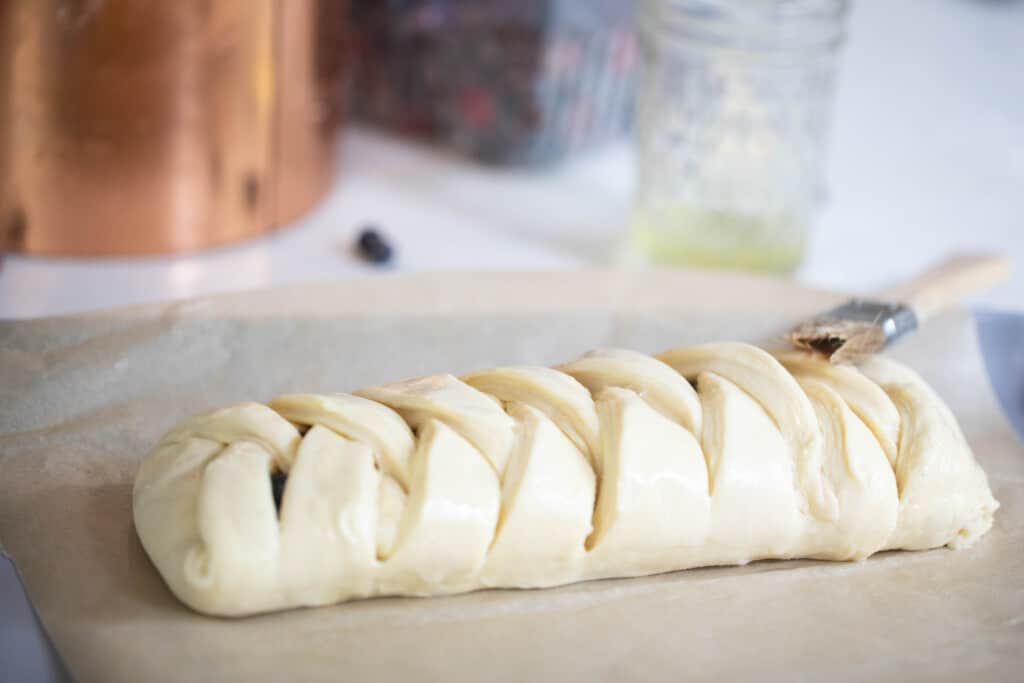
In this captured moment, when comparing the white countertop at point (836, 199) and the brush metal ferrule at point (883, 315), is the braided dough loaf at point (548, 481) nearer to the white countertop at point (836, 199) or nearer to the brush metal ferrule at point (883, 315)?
the brush metal ferrule at point (883, 315)

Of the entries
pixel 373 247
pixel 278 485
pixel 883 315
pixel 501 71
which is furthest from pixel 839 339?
pixel 501 71

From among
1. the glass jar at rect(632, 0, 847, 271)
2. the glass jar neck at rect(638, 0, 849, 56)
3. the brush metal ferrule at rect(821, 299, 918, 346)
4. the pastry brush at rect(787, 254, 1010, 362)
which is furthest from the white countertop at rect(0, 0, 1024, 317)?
the brush metal ferrule at rect(821, 299, 918, 346)

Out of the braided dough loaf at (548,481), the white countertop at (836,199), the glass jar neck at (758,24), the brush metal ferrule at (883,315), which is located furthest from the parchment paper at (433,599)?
the glass jar neck at (758,24)

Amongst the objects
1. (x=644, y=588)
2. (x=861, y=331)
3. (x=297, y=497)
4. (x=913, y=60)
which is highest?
(x=913, y=60)

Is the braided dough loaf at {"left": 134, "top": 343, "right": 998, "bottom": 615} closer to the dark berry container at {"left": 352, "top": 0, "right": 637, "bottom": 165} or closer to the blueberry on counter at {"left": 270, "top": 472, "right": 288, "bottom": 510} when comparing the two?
the blueberry on counter at {"left": 270, "top": 472, "right": 288, "bottom": 510}

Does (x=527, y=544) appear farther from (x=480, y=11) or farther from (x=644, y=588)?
(x=480, y=11)

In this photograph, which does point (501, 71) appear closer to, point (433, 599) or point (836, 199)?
point (836, 199)

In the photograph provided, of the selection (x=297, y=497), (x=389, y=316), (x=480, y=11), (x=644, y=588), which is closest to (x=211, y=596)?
(x=297, y=497)

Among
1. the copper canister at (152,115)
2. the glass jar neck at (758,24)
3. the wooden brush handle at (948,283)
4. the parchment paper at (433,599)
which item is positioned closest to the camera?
the parchment paper at (433,599)
